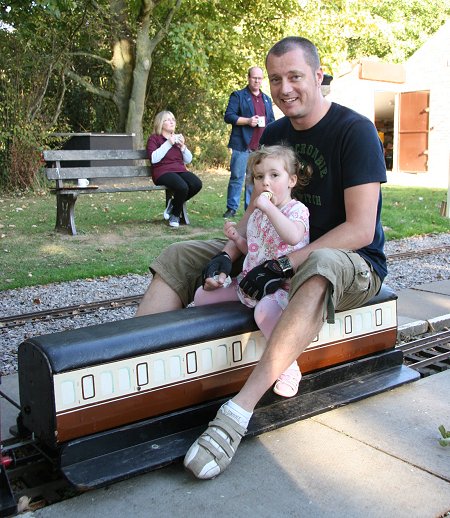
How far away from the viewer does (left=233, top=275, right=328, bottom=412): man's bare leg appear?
9.25 ft

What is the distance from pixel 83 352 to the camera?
255 centimetres

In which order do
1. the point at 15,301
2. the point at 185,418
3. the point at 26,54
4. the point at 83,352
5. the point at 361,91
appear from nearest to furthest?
the point at 83,352
the point at 185,418
the point at 15,301
the point at 26,54
the point at 361,91

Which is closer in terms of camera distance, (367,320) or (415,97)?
(367,320)

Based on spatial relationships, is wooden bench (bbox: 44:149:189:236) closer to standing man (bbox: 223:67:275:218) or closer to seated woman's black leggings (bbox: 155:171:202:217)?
seated woman's black leggings (bbox: 155:171:202:217)

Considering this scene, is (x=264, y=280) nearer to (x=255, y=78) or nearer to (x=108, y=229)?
(x=108, y=229)

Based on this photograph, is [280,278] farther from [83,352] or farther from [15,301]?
[15,301]

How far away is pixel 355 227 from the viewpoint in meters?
3.18

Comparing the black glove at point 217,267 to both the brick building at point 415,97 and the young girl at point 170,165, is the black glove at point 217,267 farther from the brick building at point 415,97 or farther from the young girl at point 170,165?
the brick building at point 415,97

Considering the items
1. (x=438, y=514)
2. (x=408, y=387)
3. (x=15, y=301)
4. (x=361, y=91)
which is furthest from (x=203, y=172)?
(x=438, y=514)

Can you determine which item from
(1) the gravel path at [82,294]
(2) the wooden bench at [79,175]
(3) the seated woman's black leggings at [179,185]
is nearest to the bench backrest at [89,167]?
(2) the wooden bench at [79,175]

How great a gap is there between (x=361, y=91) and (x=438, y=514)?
2121cm

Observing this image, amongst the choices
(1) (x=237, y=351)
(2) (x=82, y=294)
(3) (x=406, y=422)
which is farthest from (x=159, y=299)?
(2) (x=82, y=294)

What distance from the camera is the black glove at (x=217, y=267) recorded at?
332cm

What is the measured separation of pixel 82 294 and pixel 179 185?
3757 mm
